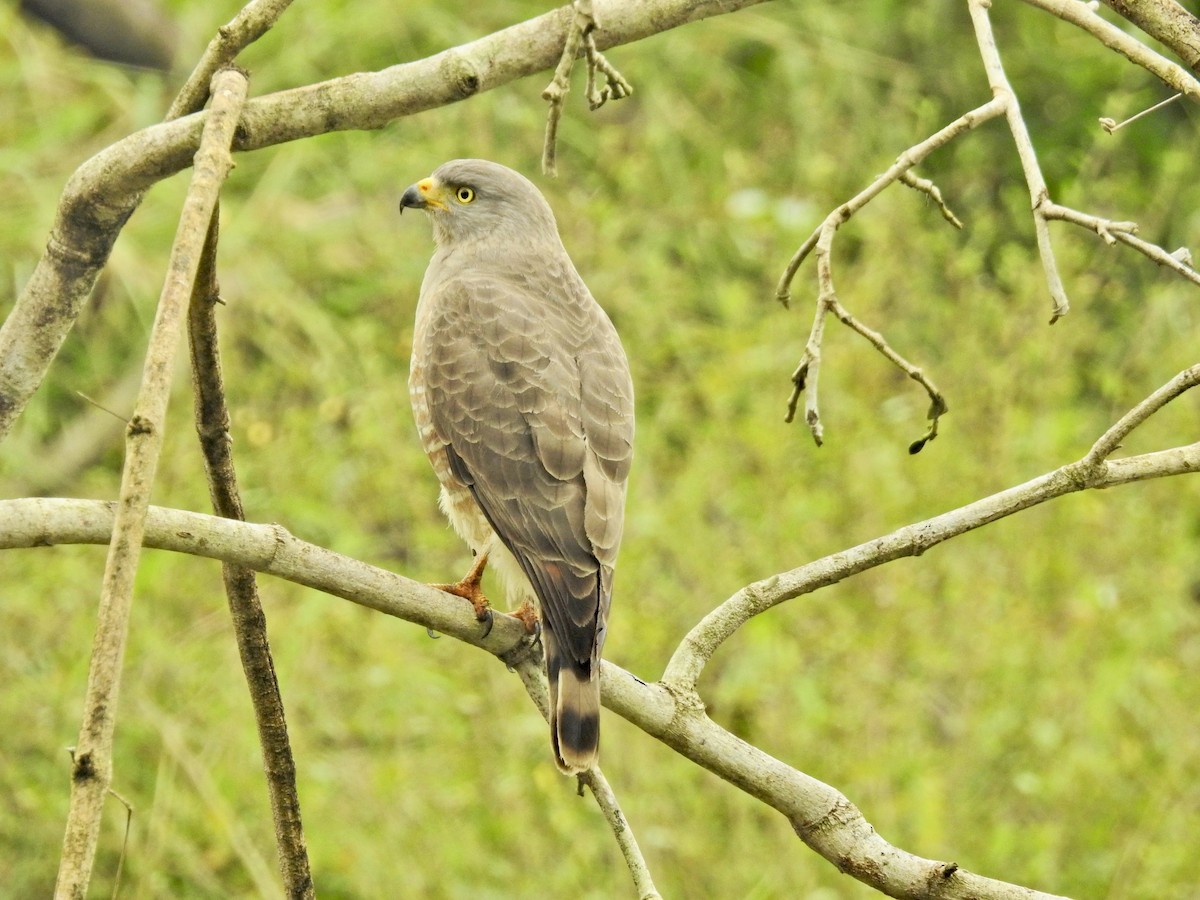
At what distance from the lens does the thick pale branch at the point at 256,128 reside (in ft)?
7.69

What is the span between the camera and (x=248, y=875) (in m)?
4.78

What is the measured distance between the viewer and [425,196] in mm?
4191

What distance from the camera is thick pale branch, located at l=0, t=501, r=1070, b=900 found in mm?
1936

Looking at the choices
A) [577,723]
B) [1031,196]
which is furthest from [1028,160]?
[577,723]

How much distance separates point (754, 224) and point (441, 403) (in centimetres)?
311

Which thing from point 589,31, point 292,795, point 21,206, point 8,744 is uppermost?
point 21,206

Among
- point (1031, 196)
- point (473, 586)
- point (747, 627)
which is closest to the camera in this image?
point (1031, 196)

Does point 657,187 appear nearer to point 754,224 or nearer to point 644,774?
point 754,224

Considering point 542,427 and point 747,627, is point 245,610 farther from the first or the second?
point 747,627

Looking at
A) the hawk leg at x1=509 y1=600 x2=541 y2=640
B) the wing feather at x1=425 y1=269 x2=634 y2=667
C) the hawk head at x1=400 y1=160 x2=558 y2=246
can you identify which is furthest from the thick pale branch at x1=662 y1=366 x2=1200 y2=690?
the hawk head at x1=400 y1=160 x2=558 y2=246

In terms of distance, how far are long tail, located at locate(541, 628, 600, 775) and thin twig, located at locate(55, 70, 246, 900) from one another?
1.13m

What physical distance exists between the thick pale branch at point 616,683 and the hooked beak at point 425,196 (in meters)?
1.85

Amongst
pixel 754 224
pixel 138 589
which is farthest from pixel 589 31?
pixel 754 224

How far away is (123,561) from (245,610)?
95 centimetres
